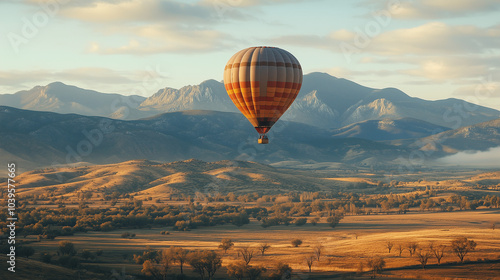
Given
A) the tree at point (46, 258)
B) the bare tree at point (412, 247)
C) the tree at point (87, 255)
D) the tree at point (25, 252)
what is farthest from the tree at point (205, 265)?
the bare tree at point (412, 247)

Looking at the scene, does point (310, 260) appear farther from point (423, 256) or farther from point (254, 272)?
point (423, 256)

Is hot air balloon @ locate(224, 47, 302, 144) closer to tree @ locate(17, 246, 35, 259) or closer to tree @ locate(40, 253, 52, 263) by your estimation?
tree @ locate(40, 253, 52, 263)

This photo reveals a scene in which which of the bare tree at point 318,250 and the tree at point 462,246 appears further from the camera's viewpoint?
the bare tree at point 318,250

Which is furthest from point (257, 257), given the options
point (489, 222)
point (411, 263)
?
point (489, 222)

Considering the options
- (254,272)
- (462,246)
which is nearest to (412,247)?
(462,246)

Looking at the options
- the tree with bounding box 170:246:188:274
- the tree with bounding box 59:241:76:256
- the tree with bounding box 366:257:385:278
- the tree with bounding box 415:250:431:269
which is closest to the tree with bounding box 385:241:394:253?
the tree with bounding box 415:250:431:269

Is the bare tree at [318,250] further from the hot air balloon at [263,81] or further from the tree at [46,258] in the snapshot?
the tree at [46,258]
